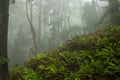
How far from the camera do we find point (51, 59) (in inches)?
447

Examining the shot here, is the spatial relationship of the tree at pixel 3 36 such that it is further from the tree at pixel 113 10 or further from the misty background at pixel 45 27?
the misty background at pixel 45 27

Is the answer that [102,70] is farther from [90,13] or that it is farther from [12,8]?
[12,8]

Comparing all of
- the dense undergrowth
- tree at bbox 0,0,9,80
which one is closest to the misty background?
A: the dense undergrowth

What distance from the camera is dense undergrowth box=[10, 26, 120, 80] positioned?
8734mm

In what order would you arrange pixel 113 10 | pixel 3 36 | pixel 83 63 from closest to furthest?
pixel 83 63
pixel 3 36
pixel 113 10

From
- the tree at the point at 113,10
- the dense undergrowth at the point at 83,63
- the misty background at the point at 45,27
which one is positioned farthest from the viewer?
the misty background at the point at 45,27

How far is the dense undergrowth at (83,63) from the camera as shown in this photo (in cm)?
873

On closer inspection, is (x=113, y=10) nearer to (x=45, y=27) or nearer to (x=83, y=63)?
(x=83, y=63)

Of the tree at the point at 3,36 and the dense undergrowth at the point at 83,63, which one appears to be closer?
the dense undergrowth at the point at 83,63

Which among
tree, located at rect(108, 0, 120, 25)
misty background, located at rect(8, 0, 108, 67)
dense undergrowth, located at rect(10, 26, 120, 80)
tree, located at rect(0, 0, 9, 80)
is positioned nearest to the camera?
dense undergrowth, located at rect(10, 26, 120, 80)

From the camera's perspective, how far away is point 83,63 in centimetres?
1002

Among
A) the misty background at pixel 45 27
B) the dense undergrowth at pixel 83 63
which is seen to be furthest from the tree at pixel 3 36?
the misty background at pixel 45 27

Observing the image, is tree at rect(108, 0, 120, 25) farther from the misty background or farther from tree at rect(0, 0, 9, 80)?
tree at rect(0, 0, 9, 80)

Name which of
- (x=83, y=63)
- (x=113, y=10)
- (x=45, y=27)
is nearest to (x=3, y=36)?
(x=83, y=63)
